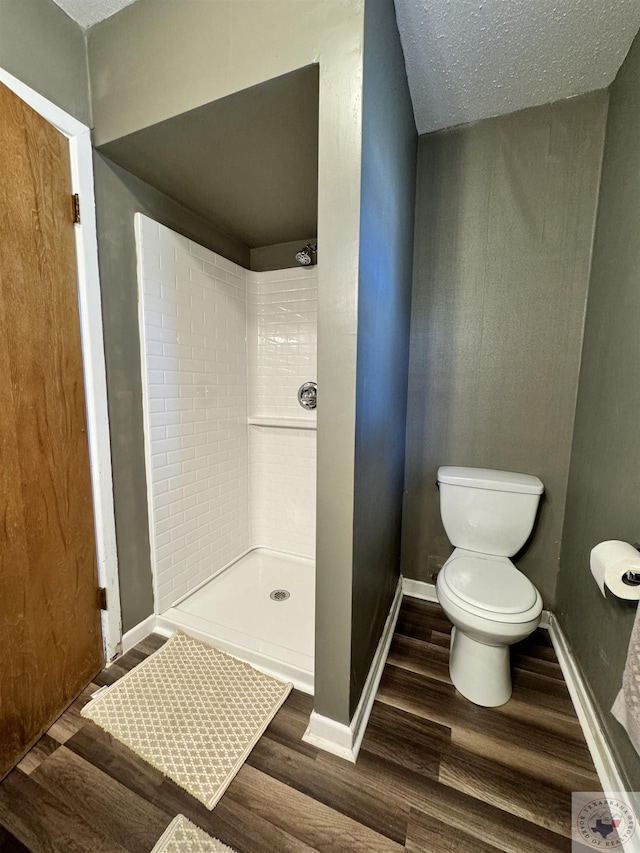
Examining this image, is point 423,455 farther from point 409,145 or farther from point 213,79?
point 213,79

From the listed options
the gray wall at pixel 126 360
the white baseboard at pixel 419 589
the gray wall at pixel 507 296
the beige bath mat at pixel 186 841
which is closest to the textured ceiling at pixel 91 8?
the gray wall at pixel 126 360

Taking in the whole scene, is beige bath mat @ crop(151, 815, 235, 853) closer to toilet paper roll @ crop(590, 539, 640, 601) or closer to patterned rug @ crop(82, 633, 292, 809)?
patterned rug @ crop(82, 633, 292, 809)

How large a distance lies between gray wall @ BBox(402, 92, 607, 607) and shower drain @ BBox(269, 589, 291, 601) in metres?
0.97

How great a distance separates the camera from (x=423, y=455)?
1873 millimetres

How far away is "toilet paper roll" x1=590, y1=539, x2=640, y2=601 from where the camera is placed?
895 mm

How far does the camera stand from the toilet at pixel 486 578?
3.97ft

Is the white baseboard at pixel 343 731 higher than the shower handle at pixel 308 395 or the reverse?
the reverse

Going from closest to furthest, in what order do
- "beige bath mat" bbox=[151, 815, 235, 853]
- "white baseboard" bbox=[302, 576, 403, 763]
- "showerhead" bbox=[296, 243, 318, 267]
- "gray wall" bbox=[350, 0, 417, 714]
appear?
"beige bath mat" bbox=[151, 815, 235, 853]
"gray wall" bbox=[350, 0, 417, 714]
"white baseboard" bbox=[302, 576, 403, 763]
"showerhead" bbox=[296, 243, 318, 267]

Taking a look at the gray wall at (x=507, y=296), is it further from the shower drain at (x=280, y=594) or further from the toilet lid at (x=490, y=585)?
the shower drain at (x=280, y=594)

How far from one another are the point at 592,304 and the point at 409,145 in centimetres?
110

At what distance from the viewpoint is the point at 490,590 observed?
1.32 m

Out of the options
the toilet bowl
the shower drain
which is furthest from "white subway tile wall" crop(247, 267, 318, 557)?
the toilet bowl

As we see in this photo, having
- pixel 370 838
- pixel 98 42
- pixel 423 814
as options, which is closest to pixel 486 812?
pixel 423 814

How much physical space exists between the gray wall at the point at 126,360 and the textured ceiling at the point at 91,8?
0.44 metres
